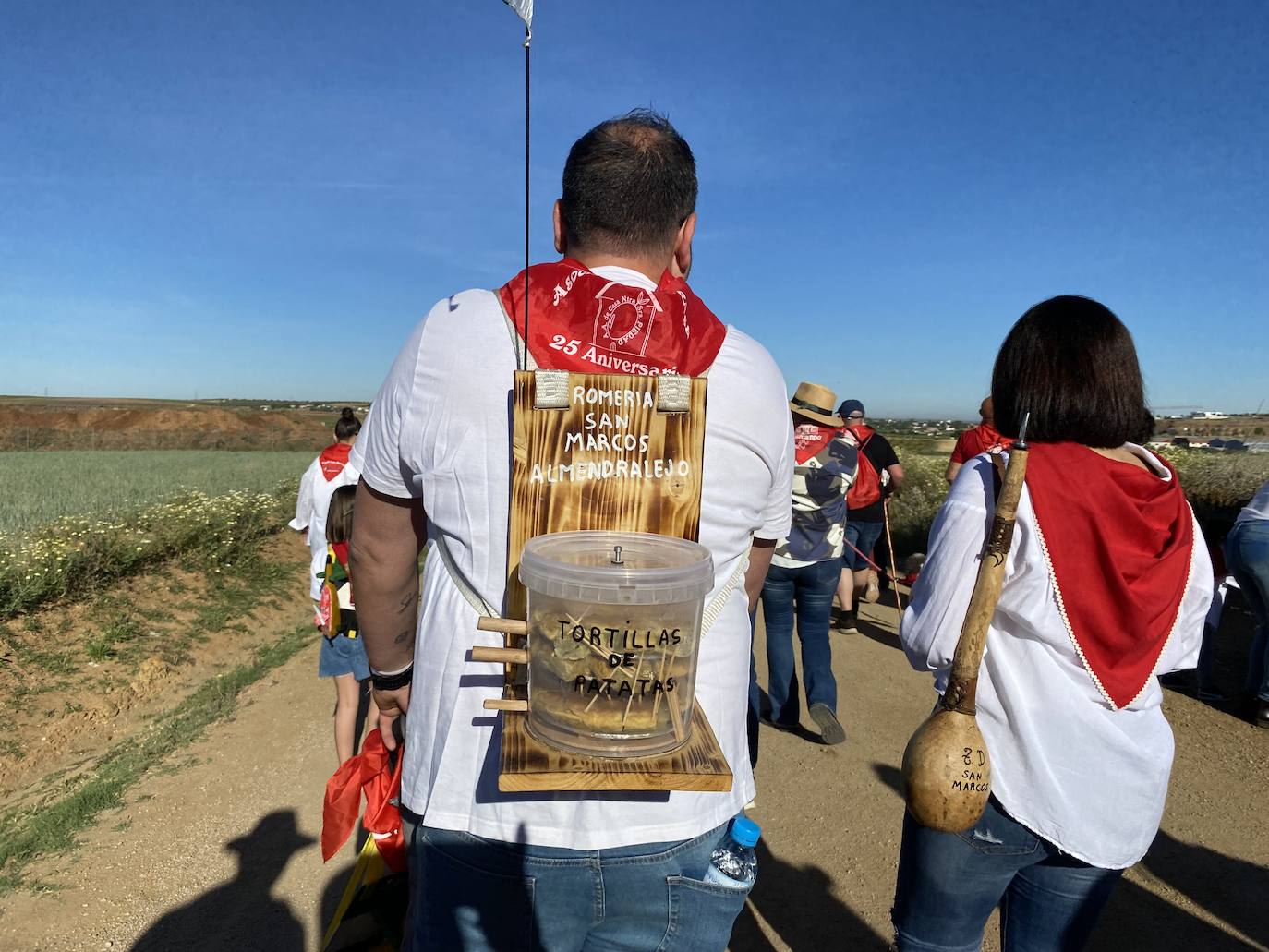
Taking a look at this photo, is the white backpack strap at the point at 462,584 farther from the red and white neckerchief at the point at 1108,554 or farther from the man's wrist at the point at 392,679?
the red and white neckerchief at the point at 1108,554

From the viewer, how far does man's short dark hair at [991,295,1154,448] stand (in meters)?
1.71

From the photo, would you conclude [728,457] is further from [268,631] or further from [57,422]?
[57,422]

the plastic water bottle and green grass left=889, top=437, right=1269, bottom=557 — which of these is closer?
the plastic water bottle

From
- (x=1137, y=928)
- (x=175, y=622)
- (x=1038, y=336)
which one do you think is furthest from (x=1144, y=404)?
(x=175, y=622)

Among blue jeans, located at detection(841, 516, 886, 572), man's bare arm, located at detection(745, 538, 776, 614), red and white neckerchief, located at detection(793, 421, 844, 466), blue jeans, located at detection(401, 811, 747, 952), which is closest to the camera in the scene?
blue jeans, located at detection(401, 811, 747, 952)

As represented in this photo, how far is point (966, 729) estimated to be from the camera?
1590 millimetres

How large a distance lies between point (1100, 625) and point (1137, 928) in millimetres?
2603

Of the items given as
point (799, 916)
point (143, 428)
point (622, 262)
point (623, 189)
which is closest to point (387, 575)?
point (622, 262)

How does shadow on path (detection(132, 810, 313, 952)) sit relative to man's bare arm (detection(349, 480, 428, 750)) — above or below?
below

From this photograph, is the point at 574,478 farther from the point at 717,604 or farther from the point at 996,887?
the point at 996,887

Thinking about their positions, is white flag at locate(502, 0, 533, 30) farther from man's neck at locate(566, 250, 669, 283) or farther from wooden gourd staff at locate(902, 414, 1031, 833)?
wooden gourd staff at locate(902, 414, 1031, 833)

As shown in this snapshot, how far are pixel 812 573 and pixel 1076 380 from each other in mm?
2973

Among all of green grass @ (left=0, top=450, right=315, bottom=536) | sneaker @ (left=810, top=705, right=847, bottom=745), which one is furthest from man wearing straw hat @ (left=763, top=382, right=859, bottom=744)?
green grass @ (left=0, top=450, right=315, bottom=536)

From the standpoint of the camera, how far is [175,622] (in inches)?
285
